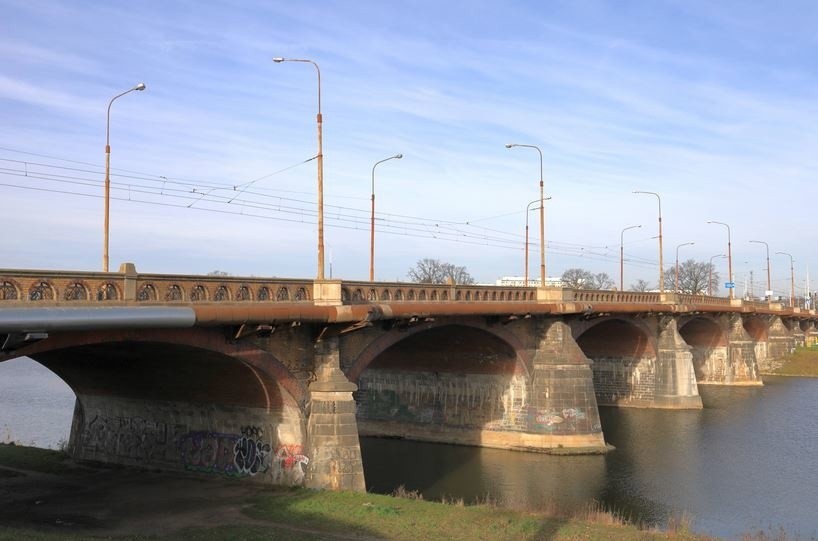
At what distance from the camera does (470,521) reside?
920 inches

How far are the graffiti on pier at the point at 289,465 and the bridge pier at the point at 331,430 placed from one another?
34 cm

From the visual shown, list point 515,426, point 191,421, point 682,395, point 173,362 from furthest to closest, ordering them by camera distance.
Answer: point 682,395 → point 515,426 → point 191,421 → point 173,362

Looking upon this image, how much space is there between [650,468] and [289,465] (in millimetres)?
18380

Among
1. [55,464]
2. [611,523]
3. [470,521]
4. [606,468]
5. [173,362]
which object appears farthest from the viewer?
[606,468]

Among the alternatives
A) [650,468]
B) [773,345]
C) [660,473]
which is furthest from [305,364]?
[773,345]

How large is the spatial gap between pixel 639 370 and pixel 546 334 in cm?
1935

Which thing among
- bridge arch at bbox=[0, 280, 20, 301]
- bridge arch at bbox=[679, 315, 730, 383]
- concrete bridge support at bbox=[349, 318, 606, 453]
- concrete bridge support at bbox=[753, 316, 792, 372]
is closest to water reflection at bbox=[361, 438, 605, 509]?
concrete bridge support at bbox=[349, 318, 606, 453]

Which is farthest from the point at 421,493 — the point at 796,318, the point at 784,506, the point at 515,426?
the point at 796,318

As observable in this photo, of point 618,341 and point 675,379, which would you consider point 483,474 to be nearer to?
point 618,341

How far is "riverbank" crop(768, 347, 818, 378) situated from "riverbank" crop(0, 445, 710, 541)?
64.9 metres

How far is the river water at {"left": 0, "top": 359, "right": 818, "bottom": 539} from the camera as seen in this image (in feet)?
101

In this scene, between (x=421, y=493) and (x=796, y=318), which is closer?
(x=421, y=493)

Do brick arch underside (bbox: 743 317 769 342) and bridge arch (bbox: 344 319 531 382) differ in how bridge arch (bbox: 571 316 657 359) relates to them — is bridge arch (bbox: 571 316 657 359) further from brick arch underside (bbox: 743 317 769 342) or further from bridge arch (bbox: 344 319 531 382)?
brick arch underside (bbox: 743 317 769 342)

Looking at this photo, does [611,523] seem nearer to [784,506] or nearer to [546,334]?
[784,506]
